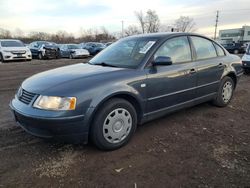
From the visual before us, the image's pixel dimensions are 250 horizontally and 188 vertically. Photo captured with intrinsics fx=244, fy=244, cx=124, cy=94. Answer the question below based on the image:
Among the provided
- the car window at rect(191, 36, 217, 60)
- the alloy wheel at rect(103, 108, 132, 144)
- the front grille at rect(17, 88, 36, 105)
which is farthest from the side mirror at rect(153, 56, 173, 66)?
the front grille at rect(17, 88, 36, 105)

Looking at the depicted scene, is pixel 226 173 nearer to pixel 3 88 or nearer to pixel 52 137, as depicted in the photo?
pixel 52 137

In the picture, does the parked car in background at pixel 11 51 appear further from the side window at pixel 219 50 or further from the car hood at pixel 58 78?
the side window at pixel 219 50

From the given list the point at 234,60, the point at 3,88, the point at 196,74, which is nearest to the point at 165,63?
the point at 196,74

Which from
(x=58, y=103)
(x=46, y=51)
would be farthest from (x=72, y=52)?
(x=58, y=103)

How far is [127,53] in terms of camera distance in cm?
Result: 403

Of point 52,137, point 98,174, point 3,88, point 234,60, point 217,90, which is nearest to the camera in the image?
point 98,174

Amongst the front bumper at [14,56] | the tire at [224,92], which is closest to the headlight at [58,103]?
the tire at [224,92]

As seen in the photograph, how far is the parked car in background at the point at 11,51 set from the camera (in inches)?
639

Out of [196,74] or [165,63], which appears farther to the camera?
[196,74]

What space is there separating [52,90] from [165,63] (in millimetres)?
1648

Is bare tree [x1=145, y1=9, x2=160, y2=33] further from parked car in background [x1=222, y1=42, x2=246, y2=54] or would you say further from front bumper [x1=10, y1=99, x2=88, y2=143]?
front bumper [x1=10, y1=99, x2=88, y2=143]

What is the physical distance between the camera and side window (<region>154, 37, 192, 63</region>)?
3.90 m

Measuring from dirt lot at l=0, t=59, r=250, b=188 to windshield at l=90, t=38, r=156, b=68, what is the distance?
1150 millimetres

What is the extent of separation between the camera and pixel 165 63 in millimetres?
3586
